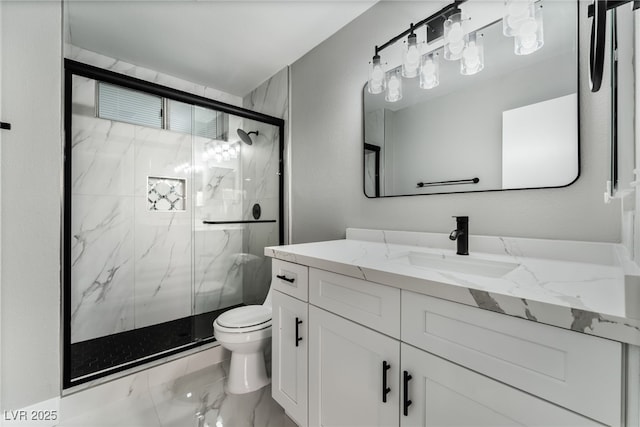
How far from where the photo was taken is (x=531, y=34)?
1.09m

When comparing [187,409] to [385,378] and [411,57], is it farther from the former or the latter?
[411,57]

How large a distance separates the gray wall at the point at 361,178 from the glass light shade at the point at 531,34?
13cm

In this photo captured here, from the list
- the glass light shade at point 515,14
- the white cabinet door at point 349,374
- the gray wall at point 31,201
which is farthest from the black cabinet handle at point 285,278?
the glass light shade at point 515,14

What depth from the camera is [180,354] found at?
6.30ft

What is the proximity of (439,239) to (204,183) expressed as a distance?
1.84 meters

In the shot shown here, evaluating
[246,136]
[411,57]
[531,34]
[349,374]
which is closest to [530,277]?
[349,374]

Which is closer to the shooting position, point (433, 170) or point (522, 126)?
point (522, 126)

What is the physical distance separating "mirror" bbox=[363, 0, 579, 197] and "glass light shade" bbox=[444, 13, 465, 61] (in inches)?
2.8

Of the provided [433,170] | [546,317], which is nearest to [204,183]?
[433,170]

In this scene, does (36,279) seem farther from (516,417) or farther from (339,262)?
(516,417)

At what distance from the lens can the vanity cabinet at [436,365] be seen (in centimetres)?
56

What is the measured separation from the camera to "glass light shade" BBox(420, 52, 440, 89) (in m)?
1.42

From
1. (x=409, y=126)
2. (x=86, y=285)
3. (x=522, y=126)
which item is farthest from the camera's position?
(x=86, y=285)

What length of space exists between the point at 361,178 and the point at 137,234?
1974 millimetres
